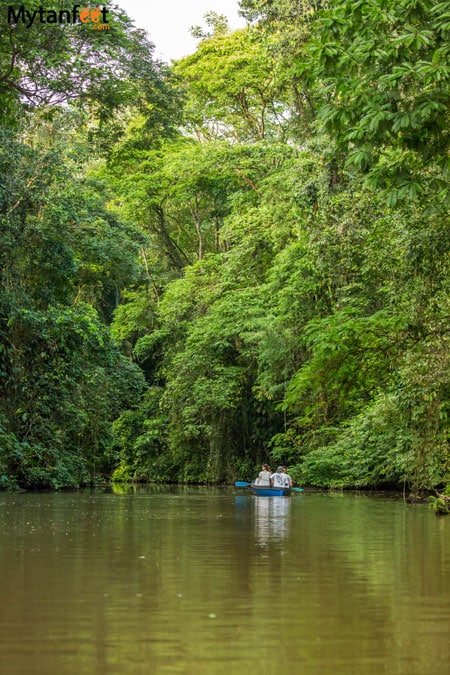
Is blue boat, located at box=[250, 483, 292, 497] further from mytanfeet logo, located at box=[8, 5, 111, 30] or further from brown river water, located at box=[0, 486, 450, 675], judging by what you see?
brown river water, located at box=[0, 486, 450, 675]

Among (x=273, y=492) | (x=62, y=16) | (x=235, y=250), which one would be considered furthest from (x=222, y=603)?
(x=235, y=250)

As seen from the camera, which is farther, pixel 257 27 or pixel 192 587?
pixel 257 27

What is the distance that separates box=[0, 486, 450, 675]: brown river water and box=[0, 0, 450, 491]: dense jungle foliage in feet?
12.9

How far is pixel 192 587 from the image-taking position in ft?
21.0

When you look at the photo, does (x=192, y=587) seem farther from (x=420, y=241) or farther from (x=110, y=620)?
(x=420, y=241)

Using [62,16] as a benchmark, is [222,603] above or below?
below

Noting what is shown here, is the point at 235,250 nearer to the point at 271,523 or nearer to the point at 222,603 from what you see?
the point at 271,523

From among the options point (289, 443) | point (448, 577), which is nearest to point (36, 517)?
point (448, 577)

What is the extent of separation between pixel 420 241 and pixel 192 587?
9808 millimetres

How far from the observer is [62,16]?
1703 centimetres

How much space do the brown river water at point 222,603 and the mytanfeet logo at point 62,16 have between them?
28.6ft

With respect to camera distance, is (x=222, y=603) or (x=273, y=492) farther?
(x=273, y=492)

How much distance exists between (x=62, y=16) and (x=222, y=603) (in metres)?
13.9

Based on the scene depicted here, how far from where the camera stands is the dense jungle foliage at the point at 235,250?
1027cm
